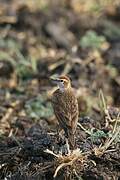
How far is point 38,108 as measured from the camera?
948 centimetres

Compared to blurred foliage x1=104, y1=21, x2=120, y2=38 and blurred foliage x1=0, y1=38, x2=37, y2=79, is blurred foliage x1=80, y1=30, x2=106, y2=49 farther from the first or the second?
blurred foliage x1=0, y1=38, x2=37, y2=79

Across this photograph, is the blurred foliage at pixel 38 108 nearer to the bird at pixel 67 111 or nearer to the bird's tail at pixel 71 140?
the bird at pixel 67 111

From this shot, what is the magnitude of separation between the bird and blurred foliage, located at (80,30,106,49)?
4.06 metres

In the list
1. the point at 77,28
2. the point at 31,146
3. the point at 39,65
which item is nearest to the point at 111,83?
the point at 39,65

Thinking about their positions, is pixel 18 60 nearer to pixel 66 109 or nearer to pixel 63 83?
pixel 63 83

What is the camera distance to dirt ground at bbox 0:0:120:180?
6473 millimetres

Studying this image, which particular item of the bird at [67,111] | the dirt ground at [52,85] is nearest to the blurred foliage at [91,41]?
the dirt ground at [52,85]

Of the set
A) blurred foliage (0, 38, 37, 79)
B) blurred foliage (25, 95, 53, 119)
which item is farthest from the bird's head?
blurred foliage (0, 38, 37, 79)

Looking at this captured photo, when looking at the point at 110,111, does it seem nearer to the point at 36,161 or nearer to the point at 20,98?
the point at 36,161

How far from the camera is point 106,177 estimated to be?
6227 millimetres

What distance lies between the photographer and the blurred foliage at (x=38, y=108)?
927cm

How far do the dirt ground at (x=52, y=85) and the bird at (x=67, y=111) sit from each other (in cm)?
15

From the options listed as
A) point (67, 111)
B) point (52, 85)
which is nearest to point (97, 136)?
point (67, 111)

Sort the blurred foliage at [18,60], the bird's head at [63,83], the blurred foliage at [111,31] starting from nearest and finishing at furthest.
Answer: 1. the bird's head at [63,83]
2. the blurred foliage at [18,60]
3. the blurred foliage at [111,31]
